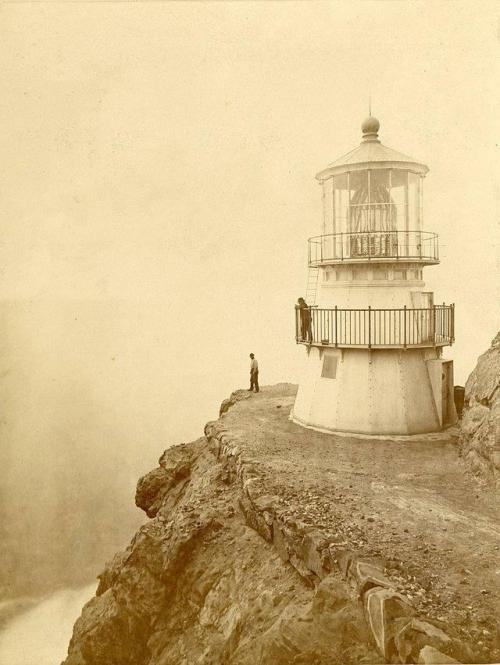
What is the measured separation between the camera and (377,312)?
603 inches

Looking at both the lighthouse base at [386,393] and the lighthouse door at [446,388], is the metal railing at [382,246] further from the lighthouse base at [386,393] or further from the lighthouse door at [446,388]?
the lighthouse door at [446,388]

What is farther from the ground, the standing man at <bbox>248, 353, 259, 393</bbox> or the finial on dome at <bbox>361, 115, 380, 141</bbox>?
the finial on dome at <bbox>361, 115, 380, 141</bbox>

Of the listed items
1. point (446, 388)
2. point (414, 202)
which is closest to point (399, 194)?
point (414, 202)

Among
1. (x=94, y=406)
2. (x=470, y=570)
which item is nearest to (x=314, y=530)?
(x=470, y=570)

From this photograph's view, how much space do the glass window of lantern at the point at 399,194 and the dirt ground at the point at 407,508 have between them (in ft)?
19.2

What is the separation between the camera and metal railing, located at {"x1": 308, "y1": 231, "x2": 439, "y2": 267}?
15.3 meters

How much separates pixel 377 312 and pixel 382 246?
5.91ft

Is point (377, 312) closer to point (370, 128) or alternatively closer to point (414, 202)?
point (414, 202)

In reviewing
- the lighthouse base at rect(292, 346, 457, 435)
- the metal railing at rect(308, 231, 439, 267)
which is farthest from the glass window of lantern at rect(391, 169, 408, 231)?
the lighthouse base at rect(292, 346, 457, 435)

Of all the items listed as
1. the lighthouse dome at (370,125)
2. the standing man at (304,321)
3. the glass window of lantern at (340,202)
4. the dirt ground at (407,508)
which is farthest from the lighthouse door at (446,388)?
the lighthouse dome at (370,125)

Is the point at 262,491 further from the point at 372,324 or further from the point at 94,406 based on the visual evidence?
the point at 94,406

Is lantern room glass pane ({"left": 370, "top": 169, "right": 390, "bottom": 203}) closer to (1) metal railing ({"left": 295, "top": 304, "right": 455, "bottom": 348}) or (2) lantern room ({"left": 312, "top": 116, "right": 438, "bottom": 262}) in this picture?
(2) lantern room ({"left": 312, "top": 116, "right": 438, "bottom": 262})

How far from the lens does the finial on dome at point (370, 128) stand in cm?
1585

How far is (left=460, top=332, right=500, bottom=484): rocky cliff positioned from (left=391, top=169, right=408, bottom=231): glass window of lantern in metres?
4.04
